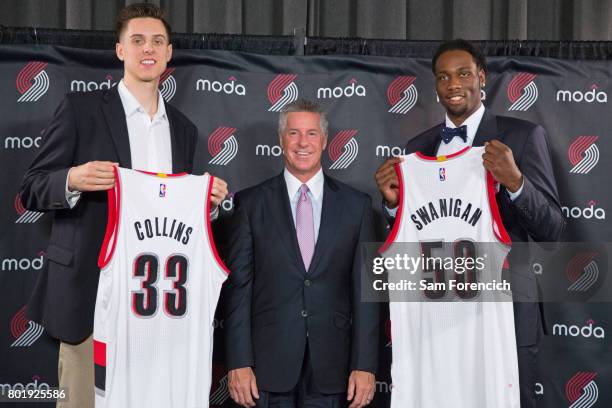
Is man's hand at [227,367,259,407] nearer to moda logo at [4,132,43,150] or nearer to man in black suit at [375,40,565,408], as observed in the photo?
man in black suit at [375,40,565,408]

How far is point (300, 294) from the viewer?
2893 mm

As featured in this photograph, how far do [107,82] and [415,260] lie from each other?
1951 mm

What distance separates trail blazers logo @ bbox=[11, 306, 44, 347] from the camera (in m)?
3.68

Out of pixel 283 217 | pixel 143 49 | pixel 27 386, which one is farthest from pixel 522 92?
pixel 27 386

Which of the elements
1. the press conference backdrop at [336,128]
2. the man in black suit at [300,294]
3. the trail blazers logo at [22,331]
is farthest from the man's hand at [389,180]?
the trail blazers logo at [22,331]

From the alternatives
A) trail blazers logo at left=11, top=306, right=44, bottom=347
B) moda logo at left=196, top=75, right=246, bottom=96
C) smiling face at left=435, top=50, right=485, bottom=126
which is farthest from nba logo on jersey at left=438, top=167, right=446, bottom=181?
trail blazers logo at left=11, top=306, right=44, bottom=347

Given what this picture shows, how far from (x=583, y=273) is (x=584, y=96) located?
0.95 metres

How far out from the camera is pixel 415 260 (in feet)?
9.54

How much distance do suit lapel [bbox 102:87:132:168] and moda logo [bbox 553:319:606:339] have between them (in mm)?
2389

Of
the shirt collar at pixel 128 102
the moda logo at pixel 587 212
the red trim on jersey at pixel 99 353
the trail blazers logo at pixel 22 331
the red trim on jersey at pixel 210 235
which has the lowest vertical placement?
the red trim on jersey at pixel 99 353

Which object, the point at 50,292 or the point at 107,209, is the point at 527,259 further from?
the point at 50,292

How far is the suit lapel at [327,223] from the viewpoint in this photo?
2.92m

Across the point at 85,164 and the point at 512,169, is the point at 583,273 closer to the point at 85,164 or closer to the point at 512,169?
the point at 512,169

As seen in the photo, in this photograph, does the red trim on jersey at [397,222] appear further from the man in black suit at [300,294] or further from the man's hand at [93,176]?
the man's hand at [93,176]
